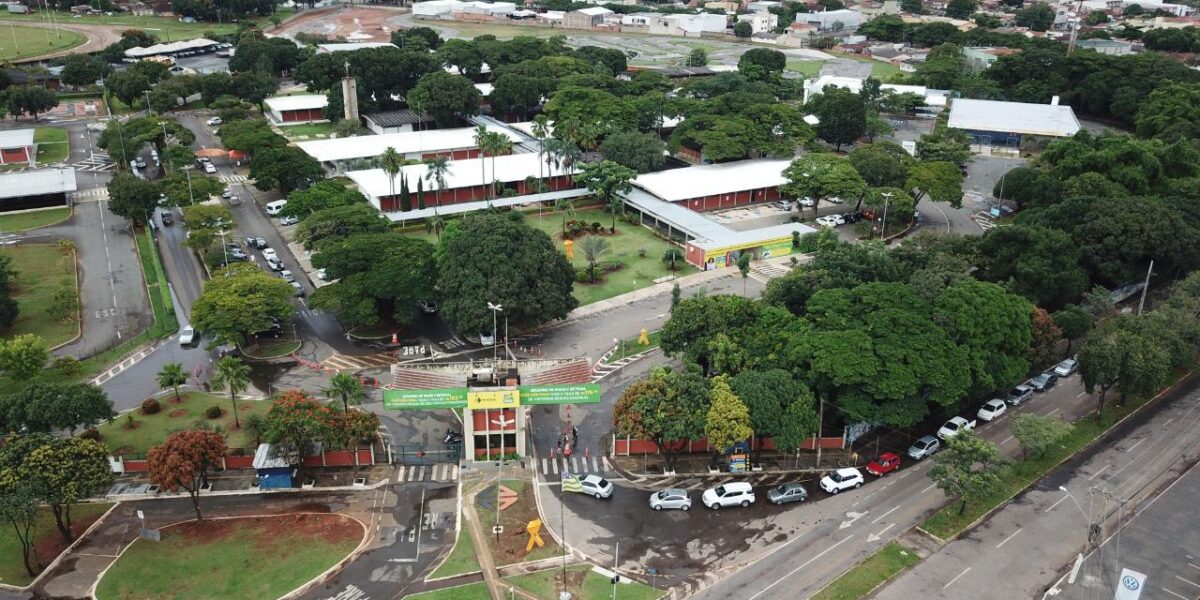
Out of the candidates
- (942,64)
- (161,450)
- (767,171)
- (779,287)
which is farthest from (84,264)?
(942,64)

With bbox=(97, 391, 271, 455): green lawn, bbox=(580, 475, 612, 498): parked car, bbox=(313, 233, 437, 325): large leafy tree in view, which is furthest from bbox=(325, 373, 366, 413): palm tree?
bbox=(580, 475, 612, 498): parked car

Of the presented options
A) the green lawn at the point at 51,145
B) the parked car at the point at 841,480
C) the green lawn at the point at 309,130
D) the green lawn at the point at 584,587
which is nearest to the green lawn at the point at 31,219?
the green lawn at the point at 51,145

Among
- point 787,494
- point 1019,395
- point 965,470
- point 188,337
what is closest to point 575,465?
point 787,494

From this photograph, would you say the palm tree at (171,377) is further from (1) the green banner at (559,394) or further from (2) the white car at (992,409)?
(2) the white car at (992,409)

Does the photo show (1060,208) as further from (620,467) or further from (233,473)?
(233,473)

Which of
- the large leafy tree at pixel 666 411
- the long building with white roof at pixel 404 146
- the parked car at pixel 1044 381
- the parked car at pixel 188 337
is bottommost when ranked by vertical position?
the parked car at pixel 1044 381

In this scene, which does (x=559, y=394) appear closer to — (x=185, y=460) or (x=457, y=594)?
(x=457, y=594)
